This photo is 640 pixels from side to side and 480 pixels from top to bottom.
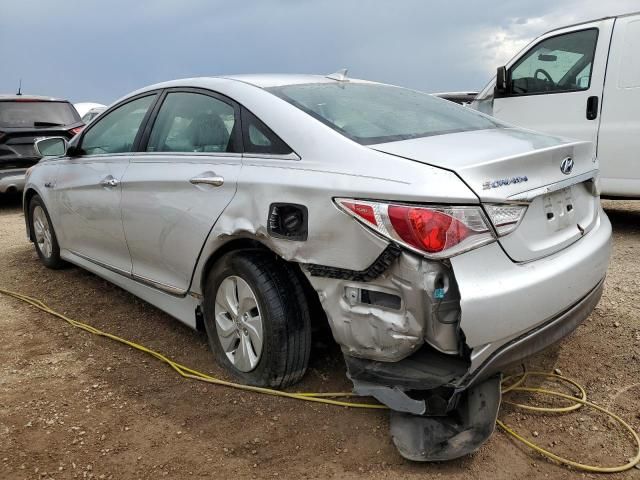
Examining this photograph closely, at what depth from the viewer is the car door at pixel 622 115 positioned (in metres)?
5.53

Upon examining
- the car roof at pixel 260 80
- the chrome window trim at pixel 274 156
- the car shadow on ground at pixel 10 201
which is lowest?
the car shadow on ground at pixel 10 201

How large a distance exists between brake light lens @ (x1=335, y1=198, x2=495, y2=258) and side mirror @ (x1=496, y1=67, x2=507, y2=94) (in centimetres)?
471

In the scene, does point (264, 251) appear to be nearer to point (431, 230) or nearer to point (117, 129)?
point (431, 230)

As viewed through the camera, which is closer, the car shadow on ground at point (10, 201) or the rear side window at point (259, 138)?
the rear side window at point (259, 138)

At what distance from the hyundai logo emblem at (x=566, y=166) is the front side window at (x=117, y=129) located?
2.45 metres

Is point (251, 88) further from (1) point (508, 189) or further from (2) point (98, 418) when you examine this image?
(2) point (98, 418)

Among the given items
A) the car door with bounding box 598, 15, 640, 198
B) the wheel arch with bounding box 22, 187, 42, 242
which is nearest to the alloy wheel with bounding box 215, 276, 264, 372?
the wheel arch with bounding box 22, 187, 42, 242

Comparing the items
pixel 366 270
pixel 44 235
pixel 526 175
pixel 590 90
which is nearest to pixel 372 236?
pixel 366 270

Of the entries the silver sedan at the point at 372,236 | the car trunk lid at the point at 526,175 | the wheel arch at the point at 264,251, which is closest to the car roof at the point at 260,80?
the silver sedan at the point at 372,236

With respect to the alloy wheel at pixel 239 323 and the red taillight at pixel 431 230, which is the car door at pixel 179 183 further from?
the red taillight at pixel 431 230

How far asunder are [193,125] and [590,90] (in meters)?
4.28

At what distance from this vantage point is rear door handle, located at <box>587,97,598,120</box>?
5.79 metres

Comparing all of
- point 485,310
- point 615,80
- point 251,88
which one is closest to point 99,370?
point 251,88

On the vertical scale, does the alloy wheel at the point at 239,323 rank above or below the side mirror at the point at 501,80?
below
